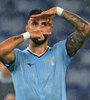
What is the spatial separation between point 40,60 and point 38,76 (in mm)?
130

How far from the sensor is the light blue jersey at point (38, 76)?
8.27 feet

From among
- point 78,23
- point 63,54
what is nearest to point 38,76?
point 63,54

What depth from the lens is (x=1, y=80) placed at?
4.04 m

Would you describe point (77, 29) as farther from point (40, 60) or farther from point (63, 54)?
point (40, 60)

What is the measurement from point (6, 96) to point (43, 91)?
1487mm

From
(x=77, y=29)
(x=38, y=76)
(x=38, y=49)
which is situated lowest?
(x=38, y=76)

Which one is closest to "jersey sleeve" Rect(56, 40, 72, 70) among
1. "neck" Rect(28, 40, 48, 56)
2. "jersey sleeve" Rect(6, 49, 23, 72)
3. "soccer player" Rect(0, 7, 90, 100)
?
"soccer player" Rect(0, 7, 90, 100)

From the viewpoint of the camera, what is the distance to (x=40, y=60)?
8.57 feet

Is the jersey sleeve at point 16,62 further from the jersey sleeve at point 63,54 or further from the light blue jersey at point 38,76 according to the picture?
the jersey sleeve at point 63,54

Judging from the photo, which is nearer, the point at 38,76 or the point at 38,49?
the point at 38,76

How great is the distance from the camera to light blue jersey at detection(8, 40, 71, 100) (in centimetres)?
252

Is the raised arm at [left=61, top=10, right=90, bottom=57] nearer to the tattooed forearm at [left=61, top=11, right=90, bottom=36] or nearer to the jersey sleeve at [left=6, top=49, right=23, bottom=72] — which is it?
the tattooed forearm at [left=61, top=11, right=90, bottom=36]

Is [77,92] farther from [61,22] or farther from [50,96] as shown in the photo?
[50,96]

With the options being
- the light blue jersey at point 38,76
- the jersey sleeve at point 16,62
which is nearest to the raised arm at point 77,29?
the light blue jersey at point 38,76
